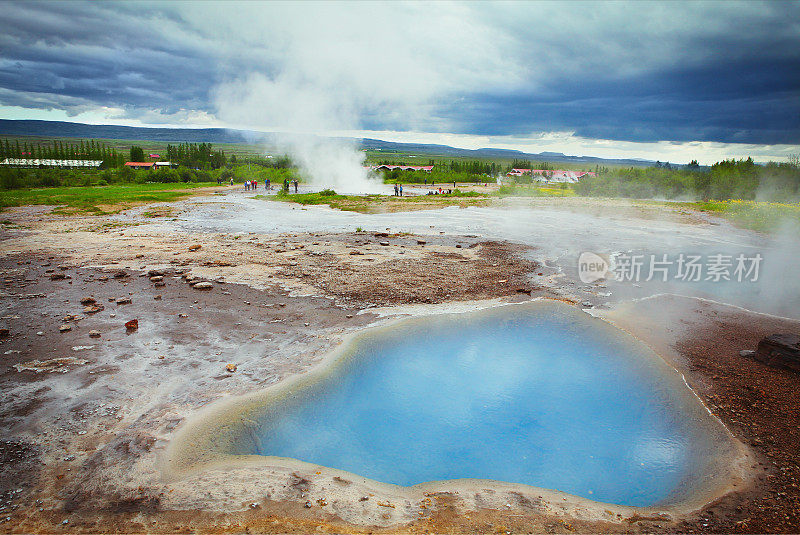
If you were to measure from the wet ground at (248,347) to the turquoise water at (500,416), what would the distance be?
560 millimetres

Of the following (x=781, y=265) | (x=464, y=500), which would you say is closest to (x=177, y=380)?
(x=464, y=500)

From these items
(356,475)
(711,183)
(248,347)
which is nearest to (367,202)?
(248,347)

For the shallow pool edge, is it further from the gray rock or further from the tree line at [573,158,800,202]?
the tree line at [573,158,800,202]

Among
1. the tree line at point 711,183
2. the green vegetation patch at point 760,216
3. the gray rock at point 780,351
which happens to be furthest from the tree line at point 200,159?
the gray rock at point 780,351

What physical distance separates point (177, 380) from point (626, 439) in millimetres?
6177

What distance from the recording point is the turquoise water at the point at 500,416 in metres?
4.98

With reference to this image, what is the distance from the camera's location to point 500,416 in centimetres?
601

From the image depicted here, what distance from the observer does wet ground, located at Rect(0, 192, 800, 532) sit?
13.2 ft

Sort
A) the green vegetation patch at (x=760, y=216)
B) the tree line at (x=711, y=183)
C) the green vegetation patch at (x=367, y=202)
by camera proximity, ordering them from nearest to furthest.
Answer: the green vegetation patch at (x=760, y=216)
the green vegetation patch at (x=367, y=202)
the tree line at (x=711, y=183)

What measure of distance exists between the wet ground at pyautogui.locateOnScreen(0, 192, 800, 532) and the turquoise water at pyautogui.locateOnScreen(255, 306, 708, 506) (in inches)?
22.0

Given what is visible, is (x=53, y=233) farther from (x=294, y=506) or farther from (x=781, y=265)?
(x=781, y=265)

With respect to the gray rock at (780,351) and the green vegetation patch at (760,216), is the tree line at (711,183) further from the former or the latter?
the gray rock at (780,351)

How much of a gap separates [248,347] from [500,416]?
171 inches

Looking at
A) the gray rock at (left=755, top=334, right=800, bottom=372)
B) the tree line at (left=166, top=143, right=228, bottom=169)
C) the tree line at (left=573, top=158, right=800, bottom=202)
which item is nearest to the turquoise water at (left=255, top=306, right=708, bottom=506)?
the gray rock at (left=755, top=334, right=800, bottom=372)
